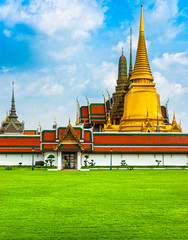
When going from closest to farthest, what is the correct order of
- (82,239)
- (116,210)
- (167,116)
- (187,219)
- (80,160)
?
(82,239), (187,219), (116,210), (80,160), (167,116)

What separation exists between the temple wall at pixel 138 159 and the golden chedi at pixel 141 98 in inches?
586

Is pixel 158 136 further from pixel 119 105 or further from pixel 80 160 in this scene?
pixel 119 105

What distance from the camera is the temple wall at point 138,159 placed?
145 feet

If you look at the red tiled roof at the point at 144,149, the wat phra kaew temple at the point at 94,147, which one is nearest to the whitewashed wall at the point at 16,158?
the wat phra kaew temple at the point at 94,147

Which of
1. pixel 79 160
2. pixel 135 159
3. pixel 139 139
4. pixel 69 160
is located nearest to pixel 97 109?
pixel 139 139

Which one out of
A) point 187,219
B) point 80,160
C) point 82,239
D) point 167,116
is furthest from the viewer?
point 167,116

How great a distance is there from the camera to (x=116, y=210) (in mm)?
12195

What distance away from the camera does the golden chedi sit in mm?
59844

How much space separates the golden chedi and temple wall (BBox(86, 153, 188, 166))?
14882mm

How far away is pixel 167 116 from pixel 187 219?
58.8 m

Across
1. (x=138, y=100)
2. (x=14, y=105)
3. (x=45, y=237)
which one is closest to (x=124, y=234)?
(x=45, y=237)

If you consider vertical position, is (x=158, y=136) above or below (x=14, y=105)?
below

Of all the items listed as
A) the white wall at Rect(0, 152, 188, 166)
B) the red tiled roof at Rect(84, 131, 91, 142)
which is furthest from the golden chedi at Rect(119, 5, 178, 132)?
the red tiled roof at Rect(84, 131, 91, 142)

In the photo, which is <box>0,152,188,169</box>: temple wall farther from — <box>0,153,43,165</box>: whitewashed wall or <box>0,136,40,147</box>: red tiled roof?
<box>0,136,40,147</box>: red tiled roof
